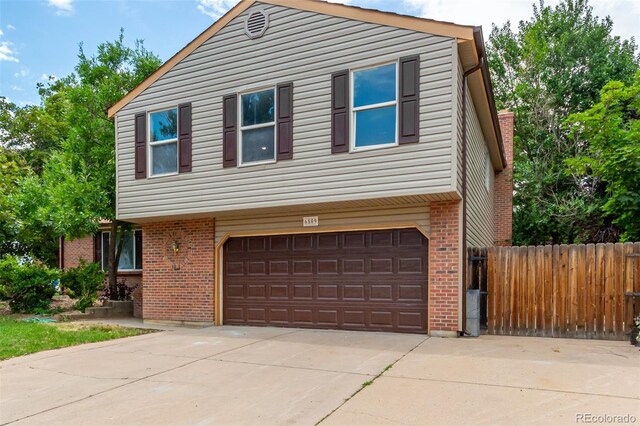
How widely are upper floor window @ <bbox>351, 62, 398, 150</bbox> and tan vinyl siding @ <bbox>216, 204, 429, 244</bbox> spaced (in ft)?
4.46

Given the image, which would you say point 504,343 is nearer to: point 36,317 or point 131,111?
point 131,111

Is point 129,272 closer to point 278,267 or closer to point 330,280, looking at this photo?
point 278,267

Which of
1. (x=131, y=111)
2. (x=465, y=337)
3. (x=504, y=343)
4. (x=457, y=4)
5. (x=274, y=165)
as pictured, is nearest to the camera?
(x=504, y=343)

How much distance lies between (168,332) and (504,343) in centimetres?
658

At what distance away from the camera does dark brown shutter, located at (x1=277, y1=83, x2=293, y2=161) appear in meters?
8.45

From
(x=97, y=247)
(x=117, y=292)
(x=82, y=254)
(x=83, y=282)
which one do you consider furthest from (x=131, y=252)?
(x=83, y=282)

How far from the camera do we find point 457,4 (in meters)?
11.8

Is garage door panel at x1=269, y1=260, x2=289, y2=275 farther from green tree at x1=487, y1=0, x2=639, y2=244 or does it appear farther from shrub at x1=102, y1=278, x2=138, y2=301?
green tree at x1=487, y1=0, x2=639, y2=244

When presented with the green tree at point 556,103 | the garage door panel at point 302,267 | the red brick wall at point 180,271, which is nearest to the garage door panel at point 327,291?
the garage door panel at point 302,267

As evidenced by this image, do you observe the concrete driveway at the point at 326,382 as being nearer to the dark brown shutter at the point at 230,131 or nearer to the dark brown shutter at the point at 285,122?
the dark brown shutter at the point at 285,122

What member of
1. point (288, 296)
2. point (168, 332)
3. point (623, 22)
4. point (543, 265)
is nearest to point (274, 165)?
point (288, 296)

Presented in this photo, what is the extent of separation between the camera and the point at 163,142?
393 inches

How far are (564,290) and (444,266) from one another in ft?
6.82

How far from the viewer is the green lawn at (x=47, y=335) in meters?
7.25
